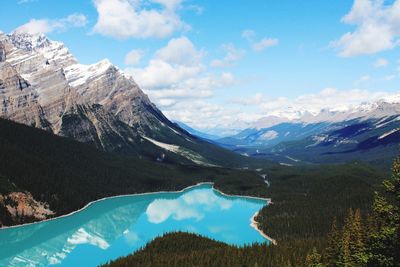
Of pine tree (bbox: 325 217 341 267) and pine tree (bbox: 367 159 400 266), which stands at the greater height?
pine tree (bbox: 367 159 400 266)

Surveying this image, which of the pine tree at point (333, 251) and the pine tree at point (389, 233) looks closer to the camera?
the pine tree at point (389, 233)

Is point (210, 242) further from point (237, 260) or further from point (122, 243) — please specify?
point (122, 243)

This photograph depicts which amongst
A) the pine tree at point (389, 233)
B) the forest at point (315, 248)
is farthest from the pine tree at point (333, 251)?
the pine tree at point (389, 233)

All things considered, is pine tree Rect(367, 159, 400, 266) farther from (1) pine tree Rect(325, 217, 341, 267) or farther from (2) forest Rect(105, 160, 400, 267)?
(1) pine tree Rect(325, 217, 341, 267)

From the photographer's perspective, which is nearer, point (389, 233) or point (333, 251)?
point (389, 233)

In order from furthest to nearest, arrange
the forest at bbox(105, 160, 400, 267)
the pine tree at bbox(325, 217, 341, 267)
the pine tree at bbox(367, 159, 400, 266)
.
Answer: the pine tree at bbox(325, 217, 341, 267)
the forest at bbox(105, 160, 400, 267)
the pine tree at bbox(367, 159, 400, 266)

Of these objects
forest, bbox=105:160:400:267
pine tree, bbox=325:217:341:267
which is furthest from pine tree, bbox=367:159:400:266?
pine tree, bbox=325:217:341:267

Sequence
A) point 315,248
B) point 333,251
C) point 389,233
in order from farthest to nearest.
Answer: point 333,251 → point 315,248 → point 389,233

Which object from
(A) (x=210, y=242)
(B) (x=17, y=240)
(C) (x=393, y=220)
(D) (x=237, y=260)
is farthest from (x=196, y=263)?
(B) (x=17, y=240)

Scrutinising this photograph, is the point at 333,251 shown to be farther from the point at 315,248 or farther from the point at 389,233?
the point at 389,233

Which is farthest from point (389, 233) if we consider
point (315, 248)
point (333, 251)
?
point (333, 251)

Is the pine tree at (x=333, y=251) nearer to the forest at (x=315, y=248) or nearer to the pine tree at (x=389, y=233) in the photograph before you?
the forest at (x=315, y=248)

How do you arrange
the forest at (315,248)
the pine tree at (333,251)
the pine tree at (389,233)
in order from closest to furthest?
the pine tree at (389,233) < the forest at (315,248) < the pine tree at (333,251)
